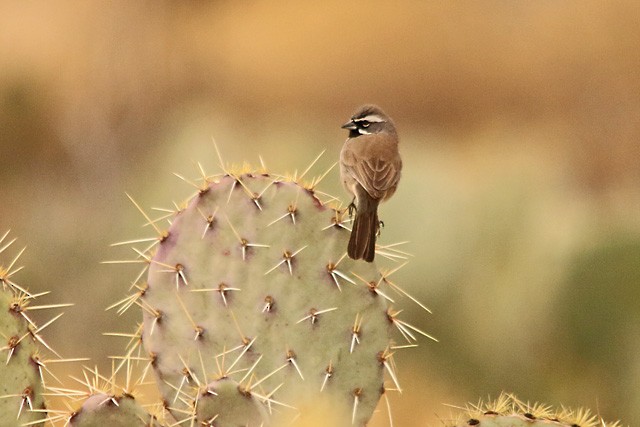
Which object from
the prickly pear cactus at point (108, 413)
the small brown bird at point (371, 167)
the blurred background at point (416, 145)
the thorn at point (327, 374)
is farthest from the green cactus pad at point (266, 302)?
the blurred background at point (416, 145)

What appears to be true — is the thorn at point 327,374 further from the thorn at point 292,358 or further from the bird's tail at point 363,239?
the bird's tail at point 363,239

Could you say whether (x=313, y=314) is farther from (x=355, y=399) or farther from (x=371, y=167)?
(x=371, y=167)

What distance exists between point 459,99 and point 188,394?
8.04m

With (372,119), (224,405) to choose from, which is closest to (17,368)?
(224,405)

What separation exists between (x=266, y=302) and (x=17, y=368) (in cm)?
40

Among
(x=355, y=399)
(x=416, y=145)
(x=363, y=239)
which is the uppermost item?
(x=363, y=239)

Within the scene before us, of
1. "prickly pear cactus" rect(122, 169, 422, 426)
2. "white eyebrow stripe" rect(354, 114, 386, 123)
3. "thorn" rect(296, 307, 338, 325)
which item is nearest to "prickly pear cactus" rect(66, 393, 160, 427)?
"prickly pear cactus" rect(122, 169, 422, 426)

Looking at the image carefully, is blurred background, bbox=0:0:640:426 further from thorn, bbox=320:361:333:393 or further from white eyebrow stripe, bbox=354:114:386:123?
thorn, bbox=320:361:333:393

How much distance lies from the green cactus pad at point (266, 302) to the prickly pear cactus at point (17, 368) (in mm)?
227

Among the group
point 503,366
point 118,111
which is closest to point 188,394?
point 503,366

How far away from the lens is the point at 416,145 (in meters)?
7.64

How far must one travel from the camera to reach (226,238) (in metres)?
2.06

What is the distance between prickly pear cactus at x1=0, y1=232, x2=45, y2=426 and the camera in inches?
71.9

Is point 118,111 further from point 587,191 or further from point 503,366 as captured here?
point 503,366
